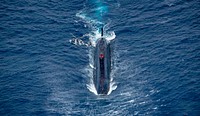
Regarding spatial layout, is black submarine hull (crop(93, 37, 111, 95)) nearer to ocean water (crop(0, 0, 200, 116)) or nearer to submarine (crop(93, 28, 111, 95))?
submarine (crop(93, 28, 111, 95))

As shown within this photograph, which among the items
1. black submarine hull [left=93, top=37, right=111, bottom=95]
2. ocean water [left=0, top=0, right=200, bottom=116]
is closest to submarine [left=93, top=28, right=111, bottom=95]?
black submarine hull [left=93, top=37, right=111, bottom=95]

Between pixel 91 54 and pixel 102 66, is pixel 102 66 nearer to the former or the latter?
pixel 102 66

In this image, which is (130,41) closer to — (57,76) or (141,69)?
(141,69)

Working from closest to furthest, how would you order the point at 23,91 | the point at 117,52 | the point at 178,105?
1. the point at 178,105
2. the point at 23,91
3. the point at 117,52

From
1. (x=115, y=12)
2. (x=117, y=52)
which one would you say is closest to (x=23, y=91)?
(x=117, y=52)

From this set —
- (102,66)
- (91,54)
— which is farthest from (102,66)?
(91,54)

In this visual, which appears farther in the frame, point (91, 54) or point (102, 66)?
point (91, 54)

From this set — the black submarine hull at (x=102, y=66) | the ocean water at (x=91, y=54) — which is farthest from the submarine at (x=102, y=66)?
the ocean water at (x=91, y=54)
